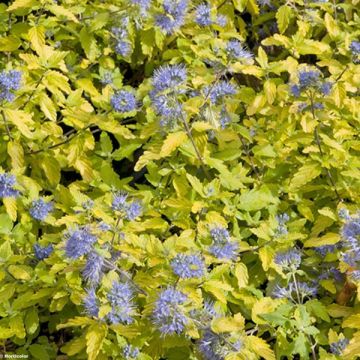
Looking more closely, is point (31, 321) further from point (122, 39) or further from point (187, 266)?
point (122, 39)

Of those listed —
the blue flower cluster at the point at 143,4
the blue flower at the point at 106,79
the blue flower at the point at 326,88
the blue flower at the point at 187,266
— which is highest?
the blue flower cluster at the point at 143,4

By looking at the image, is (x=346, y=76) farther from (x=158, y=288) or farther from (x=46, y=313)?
(x=46, y=313)

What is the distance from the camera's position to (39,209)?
2.99m

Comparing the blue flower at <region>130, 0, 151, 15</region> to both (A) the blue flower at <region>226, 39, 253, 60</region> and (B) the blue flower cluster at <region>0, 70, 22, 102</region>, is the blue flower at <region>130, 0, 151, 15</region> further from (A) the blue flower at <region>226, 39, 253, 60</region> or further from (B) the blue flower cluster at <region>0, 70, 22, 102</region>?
(B) the blue flower cluster at <region>0, 70, 22, 102</region>

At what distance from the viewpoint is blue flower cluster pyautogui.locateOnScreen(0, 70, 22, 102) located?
9.27 feet

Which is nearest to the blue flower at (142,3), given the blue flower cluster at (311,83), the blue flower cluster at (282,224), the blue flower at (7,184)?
the blue flower cluster at (311,83)

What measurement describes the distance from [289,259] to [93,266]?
3.15ft

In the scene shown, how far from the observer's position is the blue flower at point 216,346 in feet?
7.88

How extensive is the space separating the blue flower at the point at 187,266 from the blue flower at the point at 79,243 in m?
0.32

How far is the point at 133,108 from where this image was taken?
3.11 meters

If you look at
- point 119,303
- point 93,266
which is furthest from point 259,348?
point 93,266

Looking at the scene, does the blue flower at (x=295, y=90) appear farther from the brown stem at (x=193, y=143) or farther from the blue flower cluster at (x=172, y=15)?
the blue flower cluster at (x=172, y=15)

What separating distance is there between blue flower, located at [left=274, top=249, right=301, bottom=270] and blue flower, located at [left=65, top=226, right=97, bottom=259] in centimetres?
94

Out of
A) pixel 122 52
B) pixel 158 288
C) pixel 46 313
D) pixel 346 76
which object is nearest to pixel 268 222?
pixel 158 288
